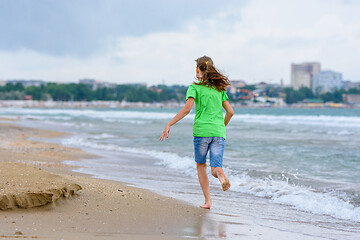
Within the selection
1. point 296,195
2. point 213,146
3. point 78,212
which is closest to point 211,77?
point 213,146

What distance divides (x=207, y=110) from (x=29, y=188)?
6.16 ft

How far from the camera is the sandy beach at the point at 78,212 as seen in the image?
3.22 m

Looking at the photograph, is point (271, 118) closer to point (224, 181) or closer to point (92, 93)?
point (224, 181)

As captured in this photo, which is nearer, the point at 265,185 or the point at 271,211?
the point at 271,211

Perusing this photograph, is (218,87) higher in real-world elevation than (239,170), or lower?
higher

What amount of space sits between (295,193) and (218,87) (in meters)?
2.33

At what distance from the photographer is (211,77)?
4.24 meters

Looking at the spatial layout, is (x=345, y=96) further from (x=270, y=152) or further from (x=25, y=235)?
(x=25, y=235)

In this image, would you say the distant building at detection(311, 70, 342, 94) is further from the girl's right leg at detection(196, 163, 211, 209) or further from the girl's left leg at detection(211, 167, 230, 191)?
the girl's left leg at detection(211, 167, 230, 191)

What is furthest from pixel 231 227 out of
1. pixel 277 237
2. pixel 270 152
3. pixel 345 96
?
pixel 345 96

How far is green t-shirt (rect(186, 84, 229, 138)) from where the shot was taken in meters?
4.21

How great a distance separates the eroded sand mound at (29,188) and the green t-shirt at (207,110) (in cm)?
146

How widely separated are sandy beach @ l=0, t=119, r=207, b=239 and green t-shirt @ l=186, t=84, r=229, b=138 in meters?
0.85

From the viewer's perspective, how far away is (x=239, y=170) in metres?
7.92
